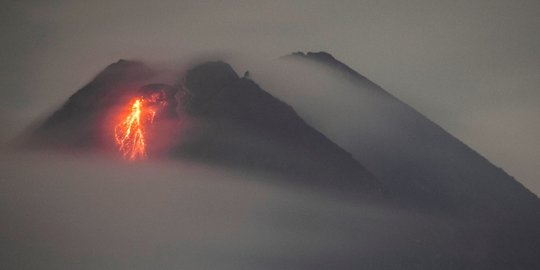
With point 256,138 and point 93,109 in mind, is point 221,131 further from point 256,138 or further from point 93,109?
point 93,109

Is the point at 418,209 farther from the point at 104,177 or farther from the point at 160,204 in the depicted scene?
the point at 104,177

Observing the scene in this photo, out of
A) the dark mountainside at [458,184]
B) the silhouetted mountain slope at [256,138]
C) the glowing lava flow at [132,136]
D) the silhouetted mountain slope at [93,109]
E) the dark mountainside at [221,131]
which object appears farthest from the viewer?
the silhouetted mountain slope at [93,109]

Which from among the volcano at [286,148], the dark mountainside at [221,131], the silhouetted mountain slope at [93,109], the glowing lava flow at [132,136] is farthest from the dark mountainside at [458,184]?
the silhouetted mountain slope at [93,109]

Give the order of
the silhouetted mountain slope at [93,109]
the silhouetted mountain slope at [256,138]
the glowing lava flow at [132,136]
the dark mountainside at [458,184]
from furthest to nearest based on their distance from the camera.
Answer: the silhouetted mountain slope at [93,109] < the glowing lava flow at [132,136] < the silhouetted mountain slope at [256,138] < the dark mountainside at [458,184]

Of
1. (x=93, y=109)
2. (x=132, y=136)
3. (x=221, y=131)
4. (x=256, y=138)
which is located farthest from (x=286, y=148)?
(x=93, y=109)

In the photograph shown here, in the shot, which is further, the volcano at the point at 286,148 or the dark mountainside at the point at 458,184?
the volcano at the point at 286,148

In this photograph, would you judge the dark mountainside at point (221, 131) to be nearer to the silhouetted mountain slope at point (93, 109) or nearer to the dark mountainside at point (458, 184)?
the silhouetted mountain slope at point (93, 109)
